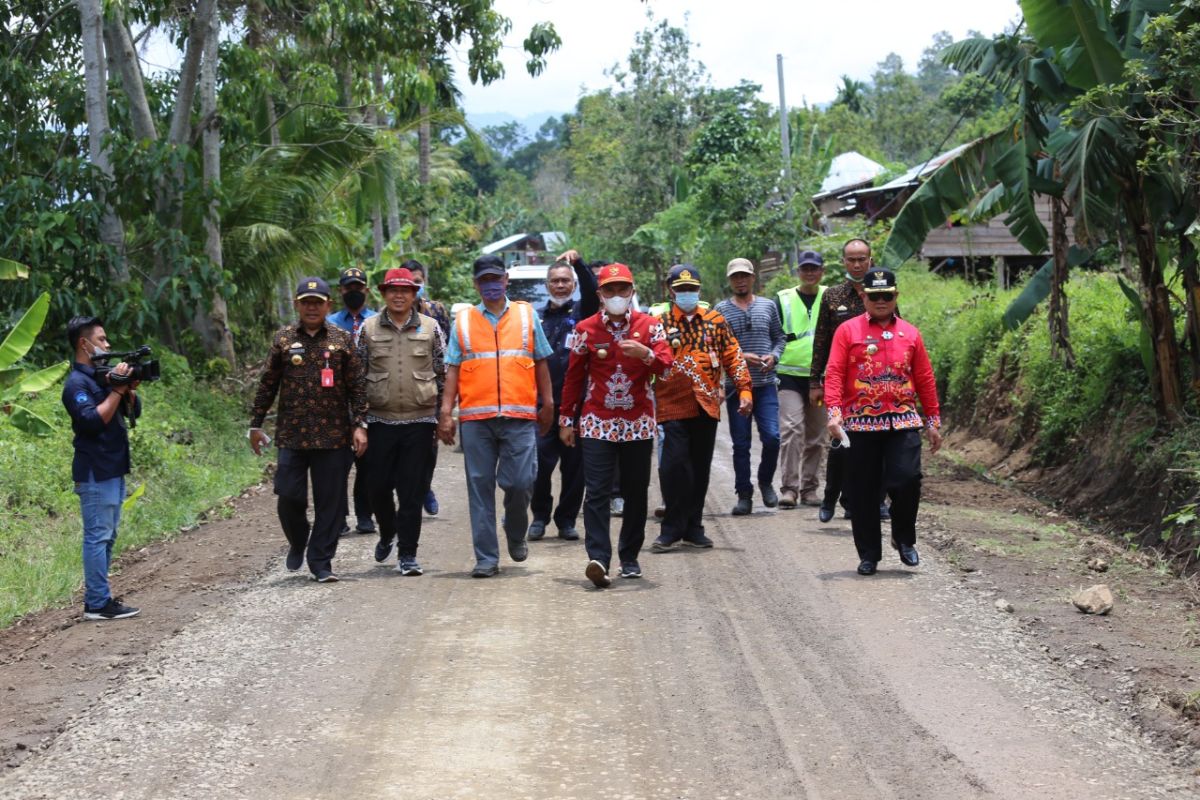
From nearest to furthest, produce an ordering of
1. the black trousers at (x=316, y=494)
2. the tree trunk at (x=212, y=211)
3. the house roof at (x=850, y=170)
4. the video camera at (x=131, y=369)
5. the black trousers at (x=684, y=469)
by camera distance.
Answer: the video camera at (x=131, y=369), the black trousers at (x=316, y=494), the black trousers at (x=684, y=469), the tree trunk at (x=212, y=211), the house roof at (x=850, y=170)

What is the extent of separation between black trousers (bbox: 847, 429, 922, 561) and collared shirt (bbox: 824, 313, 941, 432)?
12 cm

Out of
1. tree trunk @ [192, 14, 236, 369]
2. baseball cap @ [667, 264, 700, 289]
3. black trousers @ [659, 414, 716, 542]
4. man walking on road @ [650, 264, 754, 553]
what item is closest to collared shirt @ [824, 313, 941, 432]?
Answer: man walking on road @ [650, 264, 754, 553]

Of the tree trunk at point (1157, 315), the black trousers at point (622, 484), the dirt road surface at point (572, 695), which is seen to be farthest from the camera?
the tree trunk at point (1157, 315)

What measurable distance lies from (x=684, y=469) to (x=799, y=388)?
7.87 ft

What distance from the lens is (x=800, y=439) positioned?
12117 millimetres

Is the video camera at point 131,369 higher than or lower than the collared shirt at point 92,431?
higher

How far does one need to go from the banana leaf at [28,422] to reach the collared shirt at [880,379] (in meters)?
7.81

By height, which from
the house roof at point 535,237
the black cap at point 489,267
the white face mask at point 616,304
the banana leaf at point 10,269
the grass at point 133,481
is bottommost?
the grass at point 133,481

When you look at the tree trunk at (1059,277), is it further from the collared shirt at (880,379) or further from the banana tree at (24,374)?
the banana tree at (24,374)

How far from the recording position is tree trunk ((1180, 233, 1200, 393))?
37.9 feet

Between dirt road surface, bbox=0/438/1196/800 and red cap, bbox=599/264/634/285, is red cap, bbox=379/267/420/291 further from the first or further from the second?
dirt road surface, bbox=0/438/1196/800

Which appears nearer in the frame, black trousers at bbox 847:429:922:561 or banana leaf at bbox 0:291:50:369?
black trousers at bbox 847:429:922:561

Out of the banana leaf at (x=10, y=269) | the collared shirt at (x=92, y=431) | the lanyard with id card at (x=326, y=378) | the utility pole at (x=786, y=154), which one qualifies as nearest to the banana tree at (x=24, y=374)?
the banana leaf at (x=10, y=269)

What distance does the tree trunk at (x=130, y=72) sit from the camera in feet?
59.7
